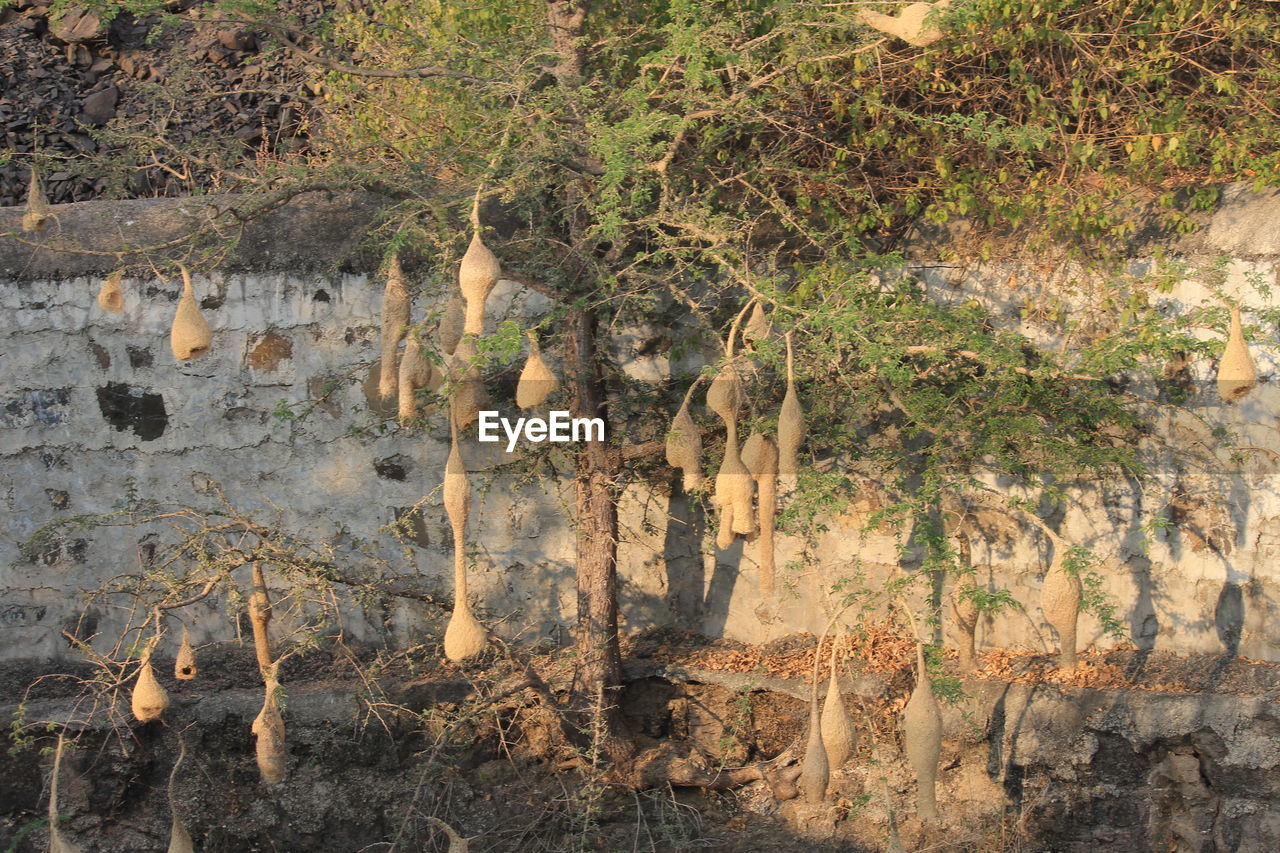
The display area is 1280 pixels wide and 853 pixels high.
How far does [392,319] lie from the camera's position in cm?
454

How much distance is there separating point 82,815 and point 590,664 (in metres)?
2.11

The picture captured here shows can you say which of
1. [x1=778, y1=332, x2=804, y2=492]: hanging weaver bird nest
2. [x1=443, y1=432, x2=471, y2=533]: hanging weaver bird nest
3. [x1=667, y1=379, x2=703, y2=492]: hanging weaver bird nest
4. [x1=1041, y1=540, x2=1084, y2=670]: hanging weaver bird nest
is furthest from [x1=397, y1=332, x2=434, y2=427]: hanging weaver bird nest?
[x1=1041, y1=540, x2=1084, y2=670]: hanging weaver bird nest

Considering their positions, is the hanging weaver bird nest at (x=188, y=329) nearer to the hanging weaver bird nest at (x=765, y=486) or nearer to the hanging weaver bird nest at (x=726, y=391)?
the hanging weaver bird nest at (x=726, y=391)

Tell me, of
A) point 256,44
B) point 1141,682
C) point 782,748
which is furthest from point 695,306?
point 256,44

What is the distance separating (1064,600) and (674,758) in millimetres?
1830

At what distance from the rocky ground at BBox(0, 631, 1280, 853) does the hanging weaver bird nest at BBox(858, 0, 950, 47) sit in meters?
2.35

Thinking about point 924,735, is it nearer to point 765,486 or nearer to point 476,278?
point 765,486

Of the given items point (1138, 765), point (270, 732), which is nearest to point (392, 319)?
point (270, 732)

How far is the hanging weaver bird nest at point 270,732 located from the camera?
464 cm

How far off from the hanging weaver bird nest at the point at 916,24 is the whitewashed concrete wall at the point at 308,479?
136 centimetres

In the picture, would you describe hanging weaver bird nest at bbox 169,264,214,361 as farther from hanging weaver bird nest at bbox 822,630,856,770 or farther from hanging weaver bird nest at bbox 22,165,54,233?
hanging weaver bird nest at bbox 822,630,856,770

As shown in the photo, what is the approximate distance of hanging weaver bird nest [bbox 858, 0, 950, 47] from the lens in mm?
4207

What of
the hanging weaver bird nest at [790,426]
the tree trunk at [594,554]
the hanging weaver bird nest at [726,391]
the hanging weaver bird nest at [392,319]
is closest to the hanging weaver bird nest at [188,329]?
the hanging weaver bird nest at [392,319]

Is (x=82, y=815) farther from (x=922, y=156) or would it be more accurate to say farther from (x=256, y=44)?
(x=256, y=44)
